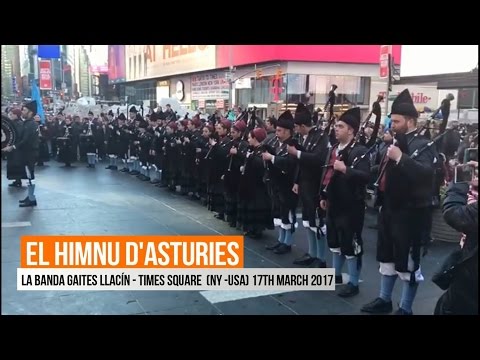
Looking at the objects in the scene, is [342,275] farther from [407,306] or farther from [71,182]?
[71,182]

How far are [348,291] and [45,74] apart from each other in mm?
4027

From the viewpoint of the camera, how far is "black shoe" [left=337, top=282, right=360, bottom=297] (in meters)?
4.46

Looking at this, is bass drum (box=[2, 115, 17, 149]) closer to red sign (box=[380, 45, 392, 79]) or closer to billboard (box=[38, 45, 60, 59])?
billboard (box=[38, 45, 60, 59])

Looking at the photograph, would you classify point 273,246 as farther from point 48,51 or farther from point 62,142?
point 62,142

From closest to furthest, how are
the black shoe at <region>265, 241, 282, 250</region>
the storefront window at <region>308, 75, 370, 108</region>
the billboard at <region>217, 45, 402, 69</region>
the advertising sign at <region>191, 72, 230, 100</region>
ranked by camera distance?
the black shoe at <region>265, 241, 282, 250</region>
the billboard at <region>217, 45, 402, 69</region>
the storefront window at <region>308, 75, 370, 108</region>
the advertising sign at <region>191, 72, 230, 100</region>

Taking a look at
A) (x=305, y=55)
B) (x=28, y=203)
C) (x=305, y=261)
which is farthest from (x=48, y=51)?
(x=305, y=55)

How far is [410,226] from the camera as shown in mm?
3738

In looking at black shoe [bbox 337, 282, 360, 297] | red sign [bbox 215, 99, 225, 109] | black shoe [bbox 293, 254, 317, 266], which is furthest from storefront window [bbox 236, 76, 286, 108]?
black shoe [bbox 337, 282, 360, 297]

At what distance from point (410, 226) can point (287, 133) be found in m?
2.23

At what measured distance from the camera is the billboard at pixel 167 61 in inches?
281

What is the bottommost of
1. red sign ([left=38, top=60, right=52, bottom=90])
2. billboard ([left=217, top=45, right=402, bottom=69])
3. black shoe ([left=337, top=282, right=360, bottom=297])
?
black shoe ([left=337, top=282, right=360, bottom=297])

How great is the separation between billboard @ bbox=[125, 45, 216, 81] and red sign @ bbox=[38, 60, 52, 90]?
1383mm
